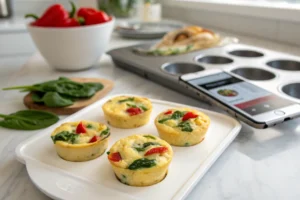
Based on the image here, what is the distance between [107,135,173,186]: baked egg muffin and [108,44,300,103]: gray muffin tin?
30 centimetres

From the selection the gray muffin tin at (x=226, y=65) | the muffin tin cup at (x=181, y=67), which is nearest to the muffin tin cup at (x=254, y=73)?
the gray muffin tin at (x=226, y=65)

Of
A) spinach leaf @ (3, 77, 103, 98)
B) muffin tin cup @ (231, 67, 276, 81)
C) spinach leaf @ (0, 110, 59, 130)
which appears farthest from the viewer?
muffin tin cup @ (231, 67, 276, 81)

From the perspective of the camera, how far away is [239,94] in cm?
69

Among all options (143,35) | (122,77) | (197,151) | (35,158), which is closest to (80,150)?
(35,158)

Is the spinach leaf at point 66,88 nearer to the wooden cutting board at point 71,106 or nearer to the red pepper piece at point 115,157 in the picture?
the wooden cutting board at point 71,106

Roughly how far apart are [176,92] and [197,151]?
318 millimetres

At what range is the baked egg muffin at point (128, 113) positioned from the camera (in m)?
0.61

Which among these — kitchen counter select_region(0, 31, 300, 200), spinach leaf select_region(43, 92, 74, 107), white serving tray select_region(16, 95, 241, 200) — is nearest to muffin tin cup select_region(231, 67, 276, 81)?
kitchen counter select_region(0, 31, 300, 200)

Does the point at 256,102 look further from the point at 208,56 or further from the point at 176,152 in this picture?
the point at 208,56

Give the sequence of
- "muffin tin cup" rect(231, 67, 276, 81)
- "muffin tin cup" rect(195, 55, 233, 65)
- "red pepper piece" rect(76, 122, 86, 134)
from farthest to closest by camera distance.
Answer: "muffin tin cup" rect(195, 55, 233, 65)
"muffin tin cup" rect(231, 67, 276, 81)
"red pepper piece" rect(76, 122, 86, 134)

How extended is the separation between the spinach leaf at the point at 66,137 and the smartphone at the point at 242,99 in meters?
0.29

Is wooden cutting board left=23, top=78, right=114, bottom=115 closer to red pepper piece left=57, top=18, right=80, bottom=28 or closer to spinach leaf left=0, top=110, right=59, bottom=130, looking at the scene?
spinach leaf left=0, top=110, right=59, bottom=130

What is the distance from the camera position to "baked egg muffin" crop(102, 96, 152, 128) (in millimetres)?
614

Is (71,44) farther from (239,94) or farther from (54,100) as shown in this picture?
(239,94)
